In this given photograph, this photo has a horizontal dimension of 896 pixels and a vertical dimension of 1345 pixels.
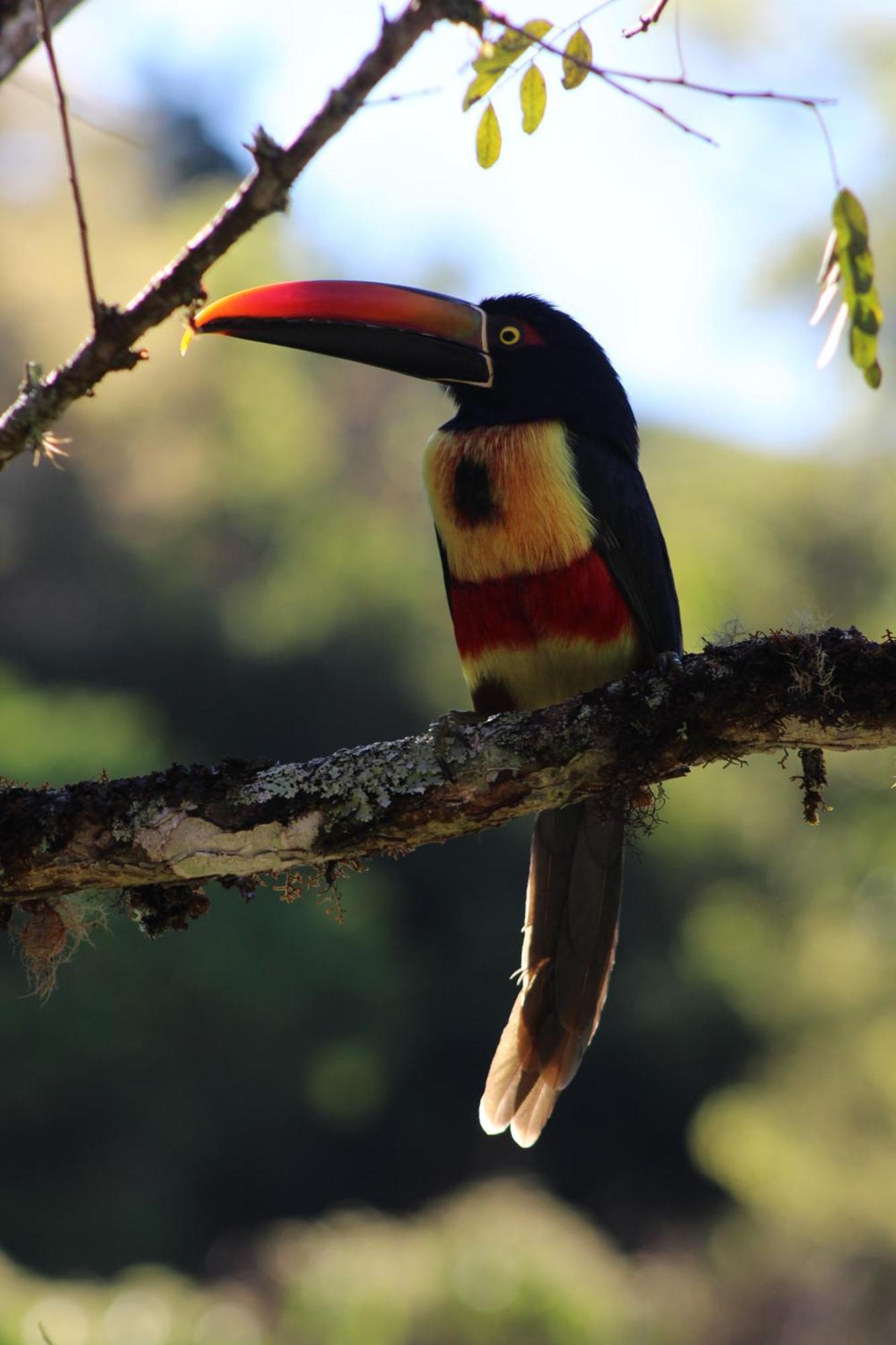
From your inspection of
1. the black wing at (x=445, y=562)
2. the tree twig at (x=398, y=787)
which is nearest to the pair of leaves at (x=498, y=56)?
the tree twig at (x=398, y=787)

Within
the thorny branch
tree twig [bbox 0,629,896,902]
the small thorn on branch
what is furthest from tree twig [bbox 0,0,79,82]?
the small thorn on branch

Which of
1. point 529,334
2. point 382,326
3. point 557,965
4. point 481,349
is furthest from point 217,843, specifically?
point 529,334

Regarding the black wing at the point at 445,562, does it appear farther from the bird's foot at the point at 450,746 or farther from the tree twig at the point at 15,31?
the tree twig at the point at 15,31

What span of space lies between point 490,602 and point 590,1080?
12.3 metres

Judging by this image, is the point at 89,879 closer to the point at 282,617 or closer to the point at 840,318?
the point at 840,318

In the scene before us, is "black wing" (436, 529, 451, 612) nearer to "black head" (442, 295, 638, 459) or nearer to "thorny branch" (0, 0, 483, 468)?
"black head" (442, 295, 638, 459)

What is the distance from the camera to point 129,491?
54.7 ft

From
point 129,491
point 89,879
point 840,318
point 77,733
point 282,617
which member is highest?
point 129,491

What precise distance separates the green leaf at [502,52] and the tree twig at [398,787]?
1205 millimetres

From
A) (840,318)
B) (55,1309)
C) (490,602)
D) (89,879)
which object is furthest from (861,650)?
(55,1309)

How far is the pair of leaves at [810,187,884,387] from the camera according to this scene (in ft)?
6.73

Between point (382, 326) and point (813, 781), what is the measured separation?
6.15 ft

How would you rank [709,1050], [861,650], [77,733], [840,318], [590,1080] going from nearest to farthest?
[840,318]
[861,650]
[77,733]
[709,1050]
[590,1080]

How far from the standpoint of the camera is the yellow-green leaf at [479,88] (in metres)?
2.49
